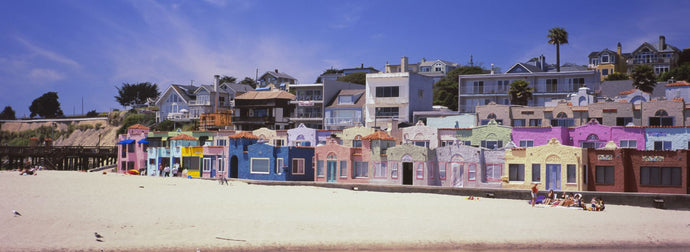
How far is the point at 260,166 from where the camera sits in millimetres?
53062

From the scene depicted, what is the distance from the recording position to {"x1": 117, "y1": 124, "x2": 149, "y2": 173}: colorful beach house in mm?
67875

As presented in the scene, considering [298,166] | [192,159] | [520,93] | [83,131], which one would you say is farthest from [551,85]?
[83,131]

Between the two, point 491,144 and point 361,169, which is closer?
point 361,169

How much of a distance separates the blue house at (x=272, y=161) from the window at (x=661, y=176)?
2582cm

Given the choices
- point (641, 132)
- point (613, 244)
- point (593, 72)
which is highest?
point (593, 72)

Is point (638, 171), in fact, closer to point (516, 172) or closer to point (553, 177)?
point (553, 177)

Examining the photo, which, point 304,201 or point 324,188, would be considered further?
point 324,188

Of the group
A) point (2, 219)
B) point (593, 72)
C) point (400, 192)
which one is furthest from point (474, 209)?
point (593, 72)

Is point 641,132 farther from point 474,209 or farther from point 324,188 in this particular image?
point 324,188

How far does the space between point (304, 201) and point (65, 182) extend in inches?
813

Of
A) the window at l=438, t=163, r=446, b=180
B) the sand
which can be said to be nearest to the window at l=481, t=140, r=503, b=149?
the window at l=438, t=163, r=446, b=180

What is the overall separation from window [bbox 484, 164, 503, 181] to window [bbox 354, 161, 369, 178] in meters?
9.69

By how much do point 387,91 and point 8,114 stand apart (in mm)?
123360

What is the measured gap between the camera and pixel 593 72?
6819 centimetres
